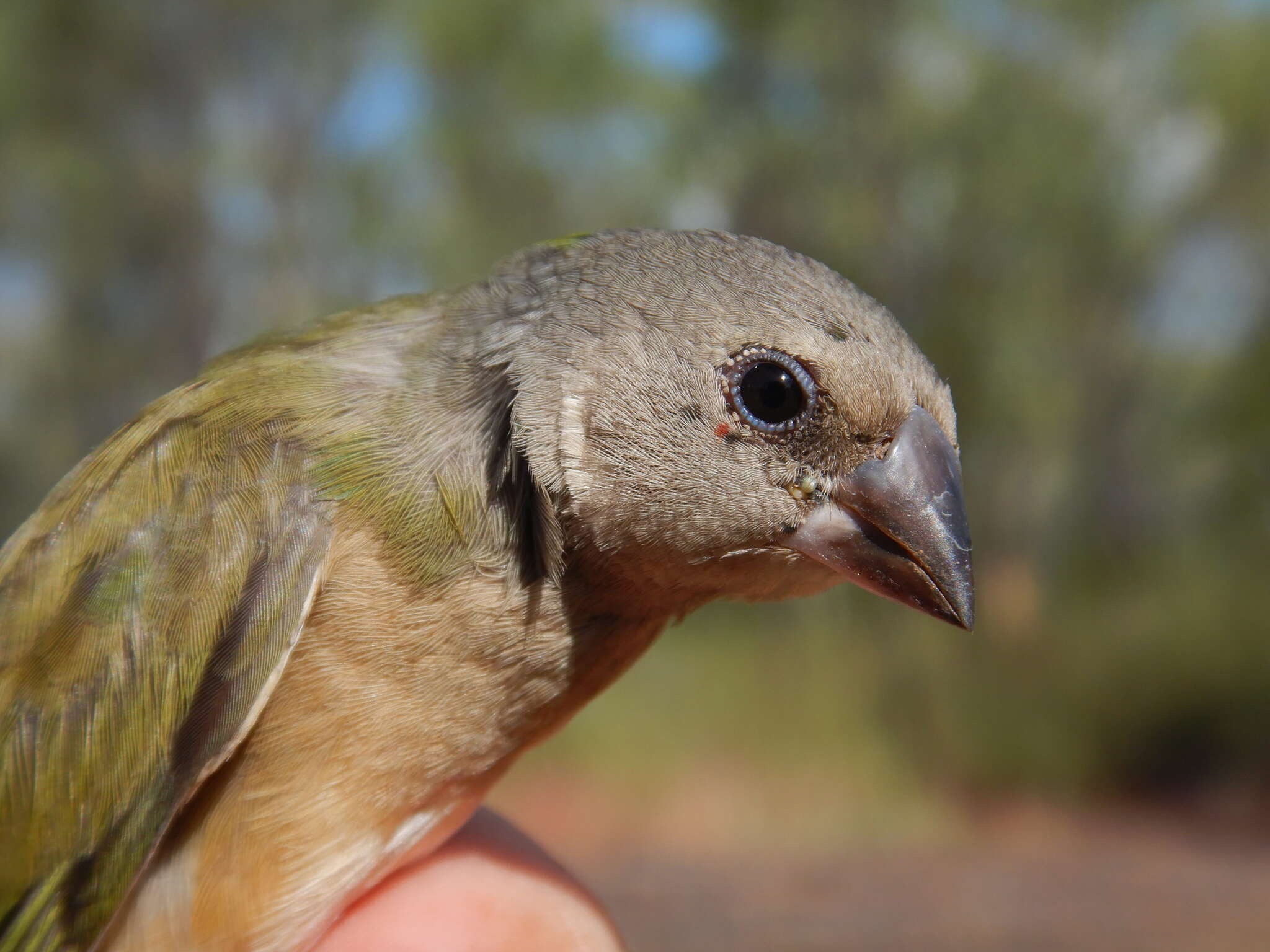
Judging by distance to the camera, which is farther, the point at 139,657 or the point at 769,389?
the point at 139,657

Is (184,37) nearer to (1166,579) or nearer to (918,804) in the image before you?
(918,804)

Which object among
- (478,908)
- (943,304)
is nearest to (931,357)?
(943,304)

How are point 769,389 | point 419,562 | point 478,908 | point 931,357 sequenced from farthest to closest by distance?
point 931,357 < point 478,908 < point 419,562 < point 769,389

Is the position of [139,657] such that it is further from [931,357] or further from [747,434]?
[931,357]

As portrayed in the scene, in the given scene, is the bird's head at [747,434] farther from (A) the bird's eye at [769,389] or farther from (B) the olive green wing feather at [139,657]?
(B) the olive green wing feather at [139,657]

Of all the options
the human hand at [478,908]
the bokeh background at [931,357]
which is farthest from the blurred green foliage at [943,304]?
the human hand at [478,908]

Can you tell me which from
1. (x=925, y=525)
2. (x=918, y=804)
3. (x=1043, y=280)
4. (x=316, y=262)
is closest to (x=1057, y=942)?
(x=918, y=804)

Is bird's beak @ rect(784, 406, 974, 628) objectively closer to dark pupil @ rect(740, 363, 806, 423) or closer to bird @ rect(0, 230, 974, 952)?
bird @ rect(0, 230, 974, 952)
